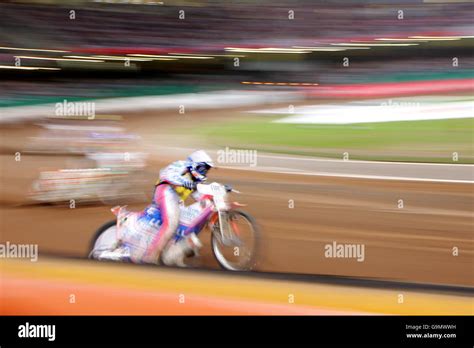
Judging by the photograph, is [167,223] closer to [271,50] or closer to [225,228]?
[225,228]

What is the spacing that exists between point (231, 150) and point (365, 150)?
2.66 ft

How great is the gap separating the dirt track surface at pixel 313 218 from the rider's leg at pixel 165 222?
118 millimetres

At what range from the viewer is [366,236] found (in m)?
3.56

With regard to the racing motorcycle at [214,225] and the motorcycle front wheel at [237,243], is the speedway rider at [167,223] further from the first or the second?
the motorcycle front wheel at [237,243]

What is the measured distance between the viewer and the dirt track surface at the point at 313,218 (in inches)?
139

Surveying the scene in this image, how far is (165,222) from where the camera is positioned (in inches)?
139

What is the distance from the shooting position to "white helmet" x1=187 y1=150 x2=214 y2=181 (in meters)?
3.53

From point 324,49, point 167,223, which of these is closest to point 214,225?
point 167,223

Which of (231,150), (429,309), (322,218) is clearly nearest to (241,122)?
(231,150)

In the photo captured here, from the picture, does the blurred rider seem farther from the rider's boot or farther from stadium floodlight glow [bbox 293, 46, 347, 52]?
stadium floodlight glow [bbox 293, 46, 347, 52]

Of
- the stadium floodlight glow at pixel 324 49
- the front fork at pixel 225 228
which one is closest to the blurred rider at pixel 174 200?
the front fork at pixel 225 228

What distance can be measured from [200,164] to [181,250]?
0.53 m

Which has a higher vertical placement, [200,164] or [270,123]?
[270,123]
